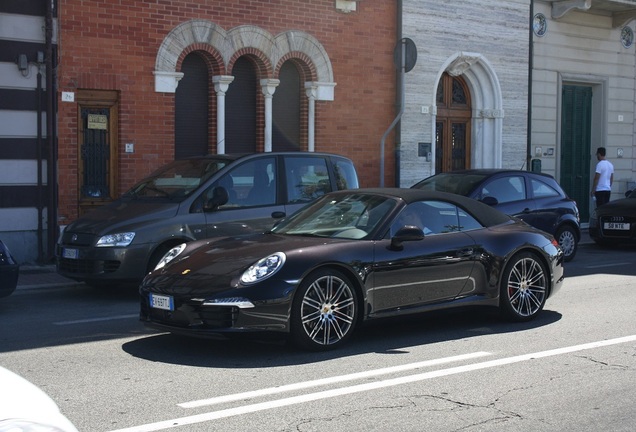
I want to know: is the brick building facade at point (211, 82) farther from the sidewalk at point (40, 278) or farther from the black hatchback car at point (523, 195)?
the black hatchback car at point (523, 195)

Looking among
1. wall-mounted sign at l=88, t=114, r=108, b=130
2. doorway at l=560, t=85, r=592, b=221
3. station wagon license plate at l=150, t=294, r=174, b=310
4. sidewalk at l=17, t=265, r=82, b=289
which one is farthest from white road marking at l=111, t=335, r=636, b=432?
doorway at l=560, t=85, r=592, b=221

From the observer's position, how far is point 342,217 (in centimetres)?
917

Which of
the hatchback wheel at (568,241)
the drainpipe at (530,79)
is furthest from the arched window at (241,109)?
the drainpipe at (530,79)

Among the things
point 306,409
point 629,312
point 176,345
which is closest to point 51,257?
point 176,345

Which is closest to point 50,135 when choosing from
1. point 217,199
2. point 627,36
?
point 217,199

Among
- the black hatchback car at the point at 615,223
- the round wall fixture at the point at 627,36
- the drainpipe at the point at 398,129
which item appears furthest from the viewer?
the round wall fixture at the point at 627,36

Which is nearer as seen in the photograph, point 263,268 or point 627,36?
point 263,268

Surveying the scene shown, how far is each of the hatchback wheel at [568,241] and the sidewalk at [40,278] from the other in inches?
318

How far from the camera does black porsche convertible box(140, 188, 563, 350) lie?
7957mm

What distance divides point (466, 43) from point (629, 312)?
12.4 metres

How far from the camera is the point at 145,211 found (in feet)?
39.3

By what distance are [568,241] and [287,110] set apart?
19.8 feet

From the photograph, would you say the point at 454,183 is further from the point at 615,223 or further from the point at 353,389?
the point at 353,389

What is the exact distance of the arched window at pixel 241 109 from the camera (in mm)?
18484
